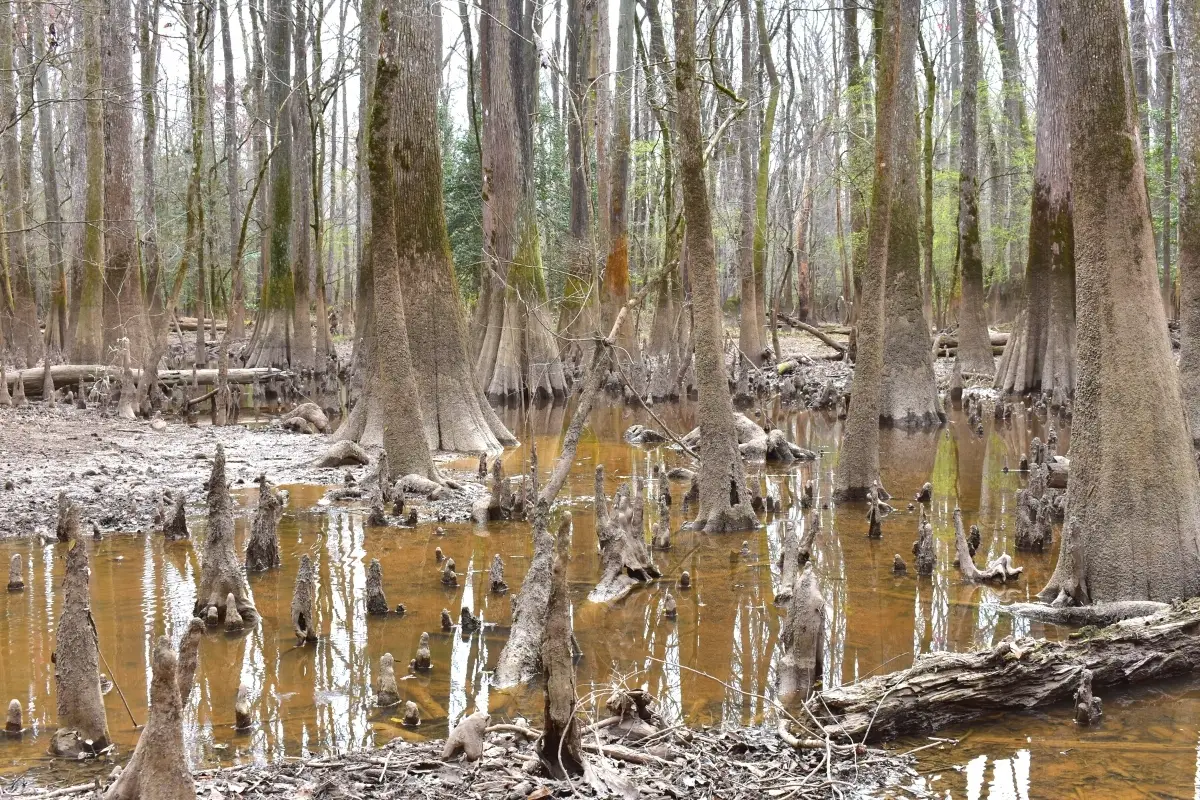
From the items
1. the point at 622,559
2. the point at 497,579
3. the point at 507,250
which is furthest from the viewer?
the point at 507,250

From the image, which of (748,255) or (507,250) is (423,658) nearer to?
(507,250)

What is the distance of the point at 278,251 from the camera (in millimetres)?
19438

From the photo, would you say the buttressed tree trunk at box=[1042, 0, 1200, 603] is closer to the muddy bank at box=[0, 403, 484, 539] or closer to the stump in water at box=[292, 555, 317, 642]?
the stump in water at box=[292, 555, 317, 642]

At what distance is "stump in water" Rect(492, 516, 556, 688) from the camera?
484cm

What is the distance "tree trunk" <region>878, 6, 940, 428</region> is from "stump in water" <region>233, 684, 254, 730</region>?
10312 mm

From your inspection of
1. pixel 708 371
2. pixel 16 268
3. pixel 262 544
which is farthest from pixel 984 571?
pixel 16 268

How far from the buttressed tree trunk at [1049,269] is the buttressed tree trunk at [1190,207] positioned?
12.6ft

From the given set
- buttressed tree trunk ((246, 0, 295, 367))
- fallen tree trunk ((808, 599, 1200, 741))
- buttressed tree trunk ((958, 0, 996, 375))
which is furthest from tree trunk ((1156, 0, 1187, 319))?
buttressed tree trunk ((246, 0, 295, 367))

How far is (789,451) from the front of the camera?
1141 centimetres

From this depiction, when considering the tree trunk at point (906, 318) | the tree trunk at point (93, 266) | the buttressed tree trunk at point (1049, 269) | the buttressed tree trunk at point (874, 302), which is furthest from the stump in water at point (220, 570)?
the buttressed tree trunk at point (1049, 269)

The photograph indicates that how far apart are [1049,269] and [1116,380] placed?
967cm

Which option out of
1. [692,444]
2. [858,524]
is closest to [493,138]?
[692,444]

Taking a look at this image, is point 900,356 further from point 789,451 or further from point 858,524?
point 858,524

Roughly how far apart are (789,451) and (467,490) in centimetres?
396
